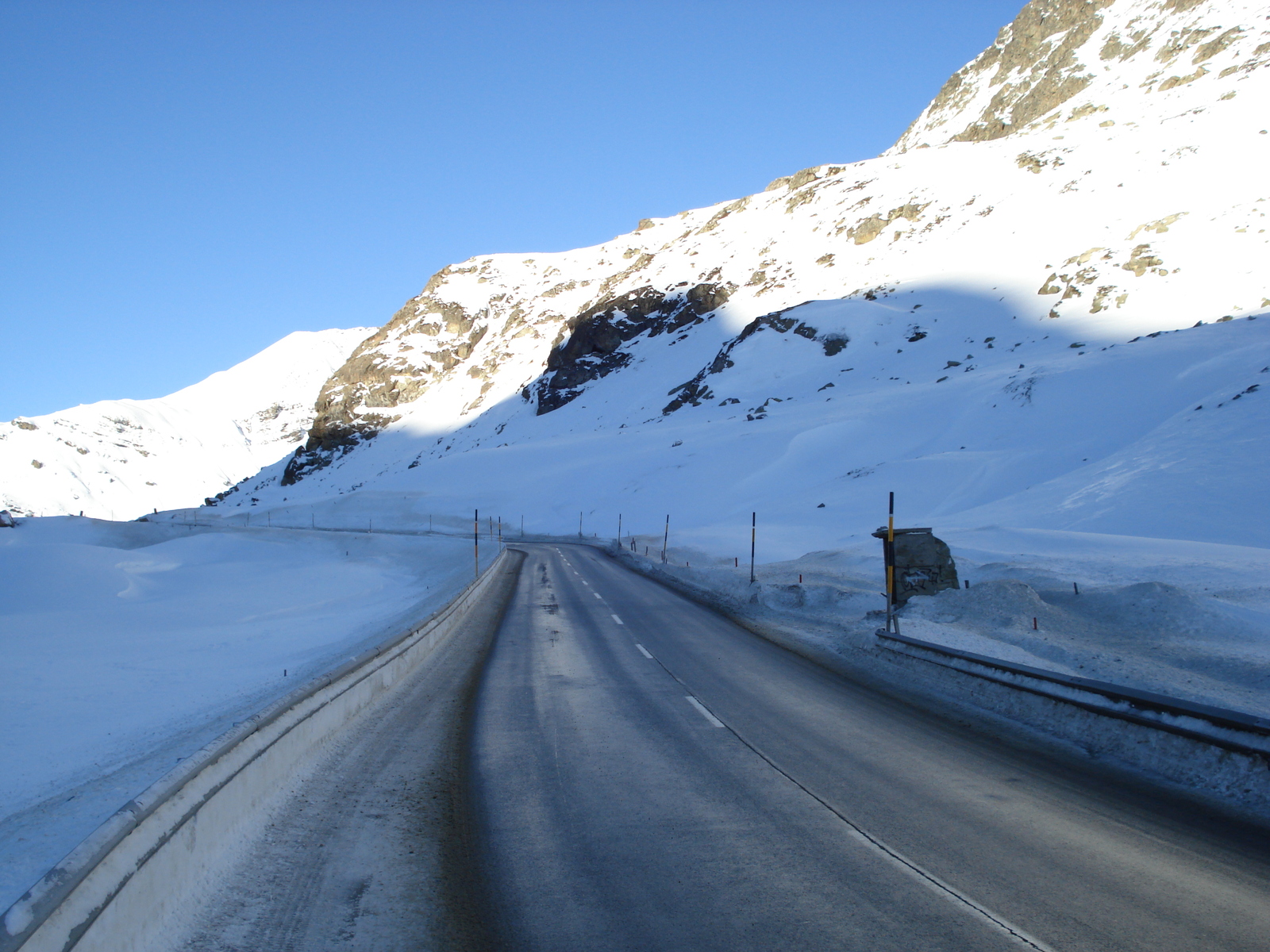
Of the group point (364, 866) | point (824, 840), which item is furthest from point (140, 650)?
point (824, 840)

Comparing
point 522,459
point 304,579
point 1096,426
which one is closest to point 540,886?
point 304,579

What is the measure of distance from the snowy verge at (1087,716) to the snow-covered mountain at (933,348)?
19.3 m

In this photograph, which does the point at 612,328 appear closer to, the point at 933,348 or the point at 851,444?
the point at 933,348

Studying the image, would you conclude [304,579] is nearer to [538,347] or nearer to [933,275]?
[933,275]

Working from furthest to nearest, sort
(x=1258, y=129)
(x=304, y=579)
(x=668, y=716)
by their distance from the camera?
(x=1258, y=129), (x=304, y=579), (x=668, y=716)

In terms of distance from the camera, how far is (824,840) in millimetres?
5605

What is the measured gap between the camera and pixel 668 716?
9.47 metres

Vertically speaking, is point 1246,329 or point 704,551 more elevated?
point 1246,329

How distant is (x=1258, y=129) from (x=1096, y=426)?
69525 millimetres

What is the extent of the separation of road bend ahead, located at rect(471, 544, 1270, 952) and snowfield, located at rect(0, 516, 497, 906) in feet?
9.55

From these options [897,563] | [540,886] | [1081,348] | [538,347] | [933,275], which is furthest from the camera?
[538,347]

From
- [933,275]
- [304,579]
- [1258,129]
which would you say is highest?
[1258,129]

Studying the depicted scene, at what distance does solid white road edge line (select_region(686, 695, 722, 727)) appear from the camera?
359 inches

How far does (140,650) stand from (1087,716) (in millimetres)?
15561
